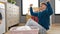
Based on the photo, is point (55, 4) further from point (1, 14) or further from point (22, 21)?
point (1, 14)

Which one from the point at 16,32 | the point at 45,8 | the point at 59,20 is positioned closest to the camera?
the point at 16,32

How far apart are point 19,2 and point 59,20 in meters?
2.34

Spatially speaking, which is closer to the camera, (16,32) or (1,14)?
(16,32)

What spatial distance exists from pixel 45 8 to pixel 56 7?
4748 millimetres

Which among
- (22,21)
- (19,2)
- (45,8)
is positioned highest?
(19,2)

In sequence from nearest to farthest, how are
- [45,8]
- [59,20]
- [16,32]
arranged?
[16,32] → [45,8] → [59,20]

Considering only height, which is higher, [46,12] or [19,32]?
[46,12]

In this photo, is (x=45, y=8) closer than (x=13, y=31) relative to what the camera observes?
No

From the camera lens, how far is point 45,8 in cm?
306

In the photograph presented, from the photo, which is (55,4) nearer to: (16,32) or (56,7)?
(56,7)

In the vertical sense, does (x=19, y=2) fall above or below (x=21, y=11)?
above

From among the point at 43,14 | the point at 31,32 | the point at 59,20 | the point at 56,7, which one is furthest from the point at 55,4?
the point at 31,32

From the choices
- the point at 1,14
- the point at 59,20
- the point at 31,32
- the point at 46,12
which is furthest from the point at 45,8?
the point at 59,20

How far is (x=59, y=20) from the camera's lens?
7.57 meters
